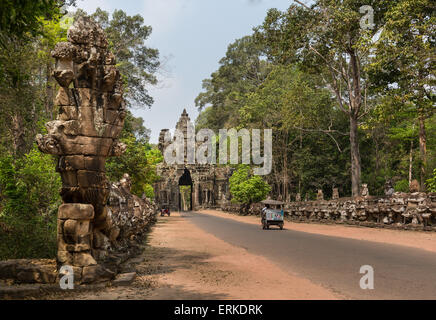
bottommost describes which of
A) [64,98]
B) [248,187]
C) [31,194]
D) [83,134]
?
[31,194]

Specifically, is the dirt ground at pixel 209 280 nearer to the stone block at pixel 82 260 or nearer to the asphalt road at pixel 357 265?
the asphalt road at pixel 357 265

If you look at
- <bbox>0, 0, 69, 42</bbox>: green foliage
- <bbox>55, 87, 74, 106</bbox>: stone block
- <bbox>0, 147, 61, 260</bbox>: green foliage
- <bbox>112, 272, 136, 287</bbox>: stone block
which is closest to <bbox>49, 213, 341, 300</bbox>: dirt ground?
<bbox>112, 272, 136, 287</bbox>: stone block

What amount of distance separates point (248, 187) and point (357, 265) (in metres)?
26.2

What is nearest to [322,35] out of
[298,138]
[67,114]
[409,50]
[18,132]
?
[409,50]

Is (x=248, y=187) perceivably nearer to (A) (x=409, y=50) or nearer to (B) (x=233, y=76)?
(A) (x=409, y=50)

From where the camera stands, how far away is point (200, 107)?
205 ft

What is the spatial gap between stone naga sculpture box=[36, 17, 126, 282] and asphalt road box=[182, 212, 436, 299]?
164 inches

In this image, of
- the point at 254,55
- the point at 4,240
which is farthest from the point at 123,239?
the point at 254,55

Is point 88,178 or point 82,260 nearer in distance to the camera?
point 82,260

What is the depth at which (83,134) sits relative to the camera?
6848mm

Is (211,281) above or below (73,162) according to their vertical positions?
below

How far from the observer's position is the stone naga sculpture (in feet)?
21.5

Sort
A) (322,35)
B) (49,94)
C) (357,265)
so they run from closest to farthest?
(357,265) → (49,94) → (322,35)

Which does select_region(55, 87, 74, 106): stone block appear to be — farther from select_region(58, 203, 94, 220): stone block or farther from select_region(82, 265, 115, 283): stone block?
select_region(82, 265, 115, 283): stone block
